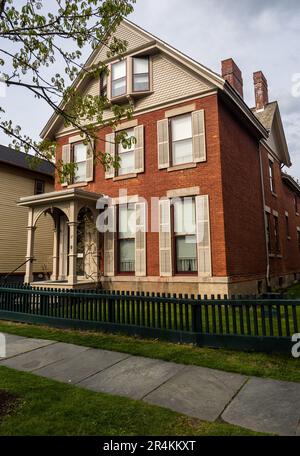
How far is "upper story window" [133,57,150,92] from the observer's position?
14328mm

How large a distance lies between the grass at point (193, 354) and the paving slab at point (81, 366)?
335mm

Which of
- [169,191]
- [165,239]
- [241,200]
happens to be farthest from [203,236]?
[241,200]

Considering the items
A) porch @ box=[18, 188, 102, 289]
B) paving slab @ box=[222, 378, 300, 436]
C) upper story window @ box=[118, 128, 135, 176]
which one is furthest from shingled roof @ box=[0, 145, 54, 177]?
paving slab @ box=[222, 378, 300, 436]

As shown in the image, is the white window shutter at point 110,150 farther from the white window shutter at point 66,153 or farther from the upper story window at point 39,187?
the upper story window at point 39,187

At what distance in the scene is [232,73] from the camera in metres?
18.6

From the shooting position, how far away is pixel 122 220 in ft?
46.5

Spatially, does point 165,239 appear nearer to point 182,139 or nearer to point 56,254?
point 182,139

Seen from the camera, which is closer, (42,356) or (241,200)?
(42,356)

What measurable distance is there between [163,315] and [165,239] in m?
5.79

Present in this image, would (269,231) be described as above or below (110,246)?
above

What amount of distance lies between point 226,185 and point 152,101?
16.2 ft

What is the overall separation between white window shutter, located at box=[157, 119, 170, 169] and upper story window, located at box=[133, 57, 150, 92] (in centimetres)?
200

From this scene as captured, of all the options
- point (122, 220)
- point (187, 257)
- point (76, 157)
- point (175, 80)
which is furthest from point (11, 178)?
point (187, 257)

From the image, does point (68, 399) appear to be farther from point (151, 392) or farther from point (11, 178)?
point (11, 178)
